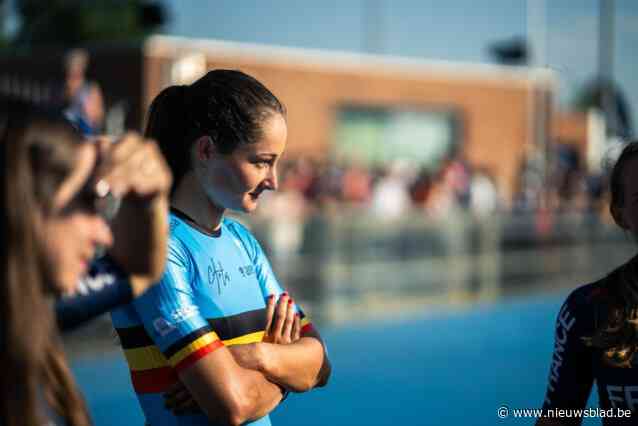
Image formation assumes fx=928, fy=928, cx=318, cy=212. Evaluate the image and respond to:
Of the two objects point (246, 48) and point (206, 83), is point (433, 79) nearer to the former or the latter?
point (246, 48)

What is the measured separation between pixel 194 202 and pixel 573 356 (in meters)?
1.06

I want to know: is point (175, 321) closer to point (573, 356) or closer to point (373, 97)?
point (573, 356)

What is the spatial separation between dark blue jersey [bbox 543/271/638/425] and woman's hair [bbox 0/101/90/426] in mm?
1371

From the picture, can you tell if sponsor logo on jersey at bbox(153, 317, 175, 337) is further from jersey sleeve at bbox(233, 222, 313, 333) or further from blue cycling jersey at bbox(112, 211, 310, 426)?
jersey sleeve at bbox(233, 222, 313, 333)

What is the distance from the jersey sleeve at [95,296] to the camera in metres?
1.82

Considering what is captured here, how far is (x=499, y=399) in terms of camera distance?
4.61m

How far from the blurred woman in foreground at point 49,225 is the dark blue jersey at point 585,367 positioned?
1167 mm

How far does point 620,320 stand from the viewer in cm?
233

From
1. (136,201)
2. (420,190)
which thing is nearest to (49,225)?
(136,201)

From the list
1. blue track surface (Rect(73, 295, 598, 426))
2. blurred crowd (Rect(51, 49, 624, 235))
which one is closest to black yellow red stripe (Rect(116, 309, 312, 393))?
blue track surface (Rect(73, 295, 598, 426))

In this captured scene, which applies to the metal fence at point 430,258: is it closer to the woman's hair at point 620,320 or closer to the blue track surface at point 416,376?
the blue track surface at point 416,376

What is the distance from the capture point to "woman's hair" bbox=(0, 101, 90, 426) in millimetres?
1507

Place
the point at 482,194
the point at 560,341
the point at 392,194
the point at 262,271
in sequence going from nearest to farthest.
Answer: the point at 560,341, the point at 262,271, the point at 392,194, the point at 482,194

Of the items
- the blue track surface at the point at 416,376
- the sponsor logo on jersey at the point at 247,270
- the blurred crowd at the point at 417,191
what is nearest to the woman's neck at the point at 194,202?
the sponsor logo on jersey at the point at 247,270
